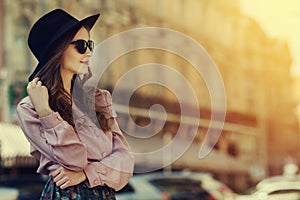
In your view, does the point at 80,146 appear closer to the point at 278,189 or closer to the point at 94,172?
the point at 94,172

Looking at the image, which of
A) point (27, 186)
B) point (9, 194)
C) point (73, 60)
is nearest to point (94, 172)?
point (73, 60)

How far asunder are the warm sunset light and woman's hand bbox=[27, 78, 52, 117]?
509 centimetres

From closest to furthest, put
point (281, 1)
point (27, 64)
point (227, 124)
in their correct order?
point (281, 1)
point (227, 124)
point (27, 64)

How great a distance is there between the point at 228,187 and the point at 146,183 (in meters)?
1.57

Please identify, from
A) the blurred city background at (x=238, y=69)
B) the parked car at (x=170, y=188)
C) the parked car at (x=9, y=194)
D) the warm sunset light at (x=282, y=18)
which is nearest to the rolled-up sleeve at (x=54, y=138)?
the parked car at (x=9, y=194)

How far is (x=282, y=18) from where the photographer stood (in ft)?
22.2

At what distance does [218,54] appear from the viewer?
793 centimetres

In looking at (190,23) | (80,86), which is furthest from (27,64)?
(80,86)

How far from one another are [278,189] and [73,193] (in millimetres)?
5342

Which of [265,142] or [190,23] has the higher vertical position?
[190,23]

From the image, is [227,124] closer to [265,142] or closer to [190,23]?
[265,142]

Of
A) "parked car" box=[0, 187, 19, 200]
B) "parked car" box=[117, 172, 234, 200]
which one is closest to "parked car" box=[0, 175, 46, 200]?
"parked car" box=[0, 187, 19, 200]

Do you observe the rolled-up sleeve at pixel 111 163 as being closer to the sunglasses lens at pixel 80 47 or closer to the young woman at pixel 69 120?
the young woman at pixel 69 120

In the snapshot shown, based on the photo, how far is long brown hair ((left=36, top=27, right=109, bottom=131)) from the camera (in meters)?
1.74
